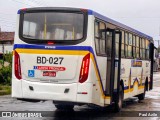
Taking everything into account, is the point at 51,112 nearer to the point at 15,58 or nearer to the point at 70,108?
the point at 70,108

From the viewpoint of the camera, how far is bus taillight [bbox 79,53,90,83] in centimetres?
1157

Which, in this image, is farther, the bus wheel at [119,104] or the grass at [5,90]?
the grass at [5,90]

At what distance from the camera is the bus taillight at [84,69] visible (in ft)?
38.0

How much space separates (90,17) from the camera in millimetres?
11797

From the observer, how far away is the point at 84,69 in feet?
38.1

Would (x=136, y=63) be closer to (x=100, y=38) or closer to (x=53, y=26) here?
(x=100, y=38)

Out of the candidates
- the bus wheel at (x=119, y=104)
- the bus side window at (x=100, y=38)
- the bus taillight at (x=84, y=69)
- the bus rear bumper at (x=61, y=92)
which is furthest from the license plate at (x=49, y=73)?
the bus wheel at (x=119, y=104)

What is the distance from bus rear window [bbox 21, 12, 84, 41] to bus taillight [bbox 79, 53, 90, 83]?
2.02 ft

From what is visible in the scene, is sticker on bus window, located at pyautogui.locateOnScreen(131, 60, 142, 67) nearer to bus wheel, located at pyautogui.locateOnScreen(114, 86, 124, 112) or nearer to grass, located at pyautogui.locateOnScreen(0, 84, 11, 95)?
bus wheel, located at pyautogui.locateOnScreen(114, 86, 124, 112)

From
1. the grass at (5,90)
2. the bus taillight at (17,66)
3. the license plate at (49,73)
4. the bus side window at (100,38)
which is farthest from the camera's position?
the grass at (5,90)

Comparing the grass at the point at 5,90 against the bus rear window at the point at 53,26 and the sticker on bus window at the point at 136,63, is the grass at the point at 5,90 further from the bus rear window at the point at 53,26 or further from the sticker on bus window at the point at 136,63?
the bus rear window at the point at 53,26

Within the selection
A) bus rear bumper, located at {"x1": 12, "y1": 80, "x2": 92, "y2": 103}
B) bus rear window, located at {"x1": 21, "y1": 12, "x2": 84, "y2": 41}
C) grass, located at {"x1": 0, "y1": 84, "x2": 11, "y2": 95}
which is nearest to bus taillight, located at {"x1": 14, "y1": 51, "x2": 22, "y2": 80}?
bus rear bumper, located at {"x1": 12, "y1": 80, "x2": 92, "y2": 103}

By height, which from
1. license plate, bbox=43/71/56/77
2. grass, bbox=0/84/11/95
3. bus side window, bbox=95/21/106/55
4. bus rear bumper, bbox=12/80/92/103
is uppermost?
bus side window, bbox=95/21/106/55

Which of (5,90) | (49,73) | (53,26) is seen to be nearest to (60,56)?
(49,73)
